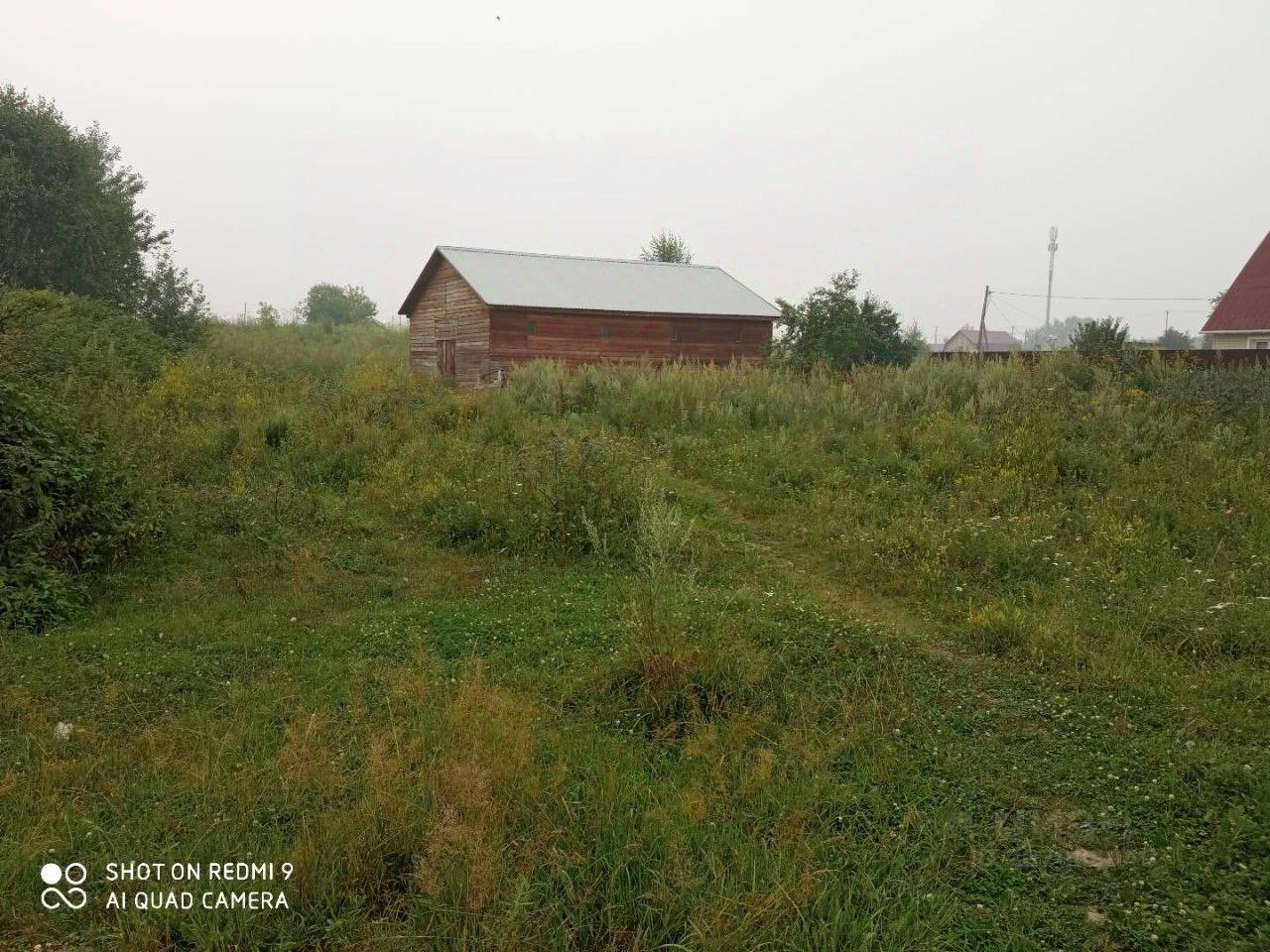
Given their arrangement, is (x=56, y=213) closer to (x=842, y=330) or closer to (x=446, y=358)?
(x=446, y=358)

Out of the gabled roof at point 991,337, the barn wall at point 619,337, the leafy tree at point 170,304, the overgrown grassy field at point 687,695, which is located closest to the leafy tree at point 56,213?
the leafy tree at point 170,304

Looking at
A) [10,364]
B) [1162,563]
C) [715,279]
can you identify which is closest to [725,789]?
[1162,563]

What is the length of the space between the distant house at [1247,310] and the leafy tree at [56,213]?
1289 inches

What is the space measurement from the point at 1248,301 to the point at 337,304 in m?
51.3

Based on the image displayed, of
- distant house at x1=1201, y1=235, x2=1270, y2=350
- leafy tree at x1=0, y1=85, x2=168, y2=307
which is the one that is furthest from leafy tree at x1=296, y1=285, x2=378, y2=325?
distant house at x1=1201, y1=235, x2=1270, y2=350

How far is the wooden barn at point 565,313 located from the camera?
24.8 meters

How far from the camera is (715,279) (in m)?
30.3

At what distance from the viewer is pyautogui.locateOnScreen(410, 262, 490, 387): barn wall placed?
979 inches

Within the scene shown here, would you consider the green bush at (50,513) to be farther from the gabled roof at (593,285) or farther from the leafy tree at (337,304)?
the leafy tree at (337,304)

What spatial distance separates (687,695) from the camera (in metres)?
5.02

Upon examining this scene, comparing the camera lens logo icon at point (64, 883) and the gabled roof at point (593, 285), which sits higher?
the gabled roof at point (593, 285)

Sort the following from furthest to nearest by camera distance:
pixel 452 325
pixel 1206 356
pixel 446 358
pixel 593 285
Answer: pixel 593 285 < pixel 446 358 < pixel 452 325 < pixel 1206 356

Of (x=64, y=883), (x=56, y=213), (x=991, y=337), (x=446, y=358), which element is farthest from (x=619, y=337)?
(x=991, y=337)

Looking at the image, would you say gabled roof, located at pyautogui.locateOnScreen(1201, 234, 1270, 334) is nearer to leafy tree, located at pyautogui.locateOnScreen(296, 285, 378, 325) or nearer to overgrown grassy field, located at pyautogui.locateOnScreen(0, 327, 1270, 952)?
overgrown grassy field, located at pyautogui.locateOnScreen(0, 327, 1270, 952)
